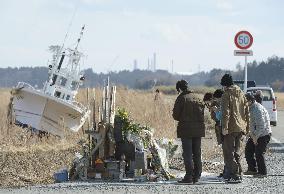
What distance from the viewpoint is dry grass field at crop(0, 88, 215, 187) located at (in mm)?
17031

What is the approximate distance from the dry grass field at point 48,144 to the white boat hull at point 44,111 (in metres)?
0.92

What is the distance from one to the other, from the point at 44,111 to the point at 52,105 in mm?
564

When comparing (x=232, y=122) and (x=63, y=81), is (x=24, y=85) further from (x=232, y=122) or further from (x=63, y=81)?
(x=232, y=122)

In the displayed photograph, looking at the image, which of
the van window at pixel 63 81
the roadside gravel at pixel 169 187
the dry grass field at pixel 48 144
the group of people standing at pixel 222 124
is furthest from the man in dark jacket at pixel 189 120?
the van window at pixel 63 81

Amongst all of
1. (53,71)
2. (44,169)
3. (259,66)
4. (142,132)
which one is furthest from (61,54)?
(259,66)

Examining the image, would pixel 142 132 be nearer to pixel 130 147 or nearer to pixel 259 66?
pixel 130 147

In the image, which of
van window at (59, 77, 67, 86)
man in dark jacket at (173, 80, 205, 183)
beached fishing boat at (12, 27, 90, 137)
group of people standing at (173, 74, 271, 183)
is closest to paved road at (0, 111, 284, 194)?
group of people standing at (173, 74, 271, 183)

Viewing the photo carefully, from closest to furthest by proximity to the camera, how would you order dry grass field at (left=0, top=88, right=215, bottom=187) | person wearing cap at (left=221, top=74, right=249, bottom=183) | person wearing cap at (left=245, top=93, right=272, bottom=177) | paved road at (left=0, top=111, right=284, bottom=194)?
paved road at (left=0, top=111, right=284, bottom=194)
person wearing cap at (left=221, top=74, right=249, bottom=183)
person wearing cap at (left=245, top=93, right=272, bottom=177)
dry grass field at (left=0, top=88, right=215, bottom=187)

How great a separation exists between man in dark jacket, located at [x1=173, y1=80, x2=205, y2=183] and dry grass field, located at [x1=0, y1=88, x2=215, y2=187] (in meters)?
2.87

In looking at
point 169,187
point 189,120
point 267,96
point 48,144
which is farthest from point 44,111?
point 169,187

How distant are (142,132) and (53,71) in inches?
750

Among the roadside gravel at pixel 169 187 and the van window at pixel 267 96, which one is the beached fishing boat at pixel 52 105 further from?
the roadside gravel at pixel 169 187

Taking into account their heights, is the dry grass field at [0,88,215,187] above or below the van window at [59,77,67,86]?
below

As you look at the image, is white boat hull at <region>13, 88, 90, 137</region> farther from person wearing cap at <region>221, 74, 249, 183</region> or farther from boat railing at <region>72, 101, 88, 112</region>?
person wearing cap at <region>221, 74, 249, 183</region>
